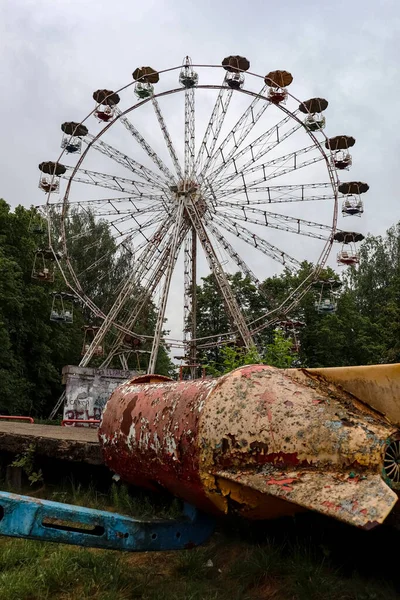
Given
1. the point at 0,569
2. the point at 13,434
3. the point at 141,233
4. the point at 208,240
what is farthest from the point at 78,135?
the point at 0,569

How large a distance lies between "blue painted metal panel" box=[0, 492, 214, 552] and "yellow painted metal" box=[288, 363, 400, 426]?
1181 mm

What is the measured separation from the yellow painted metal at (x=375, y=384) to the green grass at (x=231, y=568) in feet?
2.80

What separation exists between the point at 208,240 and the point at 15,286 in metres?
9.96

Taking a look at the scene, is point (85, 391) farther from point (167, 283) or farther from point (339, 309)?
point (339, 309)

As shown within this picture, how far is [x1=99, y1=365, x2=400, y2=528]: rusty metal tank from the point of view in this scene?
2.17m

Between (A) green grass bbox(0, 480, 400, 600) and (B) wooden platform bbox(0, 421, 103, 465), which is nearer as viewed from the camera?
(A) green grass bbox(0, 480, 400, 600)

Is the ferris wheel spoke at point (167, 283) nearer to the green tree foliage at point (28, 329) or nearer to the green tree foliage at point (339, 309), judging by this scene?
the green tree foliage at point (28, 329)

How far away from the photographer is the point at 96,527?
2.98 m

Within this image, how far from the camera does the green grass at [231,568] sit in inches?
114

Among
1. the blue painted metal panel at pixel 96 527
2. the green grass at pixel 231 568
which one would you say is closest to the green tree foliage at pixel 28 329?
the green grass at pixel 231 568

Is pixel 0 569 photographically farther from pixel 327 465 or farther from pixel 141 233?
pixel 141 233

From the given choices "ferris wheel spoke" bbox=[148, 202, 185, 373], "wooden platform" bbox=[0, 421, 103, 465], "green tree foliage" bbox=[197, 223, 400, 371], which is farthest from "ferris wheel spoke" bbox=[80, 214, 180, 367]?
"wooden platform" bbox=[0, 421, 103, 465]

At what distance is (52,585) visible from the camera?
3137mm

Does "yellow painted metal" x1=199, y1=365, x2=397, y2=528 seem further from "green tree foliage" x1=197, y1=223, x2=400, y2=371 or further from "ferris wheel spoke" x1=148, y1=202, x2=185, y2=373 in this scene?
"green tree foliage" x1=197, y1=223, x2=400, y2=371
